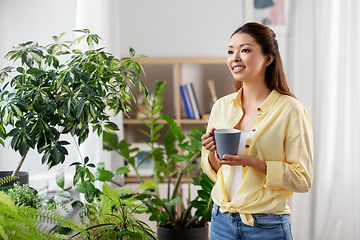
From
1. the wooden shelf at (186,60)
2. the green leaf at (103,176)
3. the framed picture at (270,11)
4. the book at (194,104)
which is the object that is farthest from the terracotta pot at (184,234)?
the framed picture at (270,11)

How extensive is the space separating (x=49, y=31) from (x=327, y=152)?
224 cm

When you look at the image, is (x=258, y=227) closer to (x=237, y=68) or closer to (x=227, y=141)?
(x=227, y=141)

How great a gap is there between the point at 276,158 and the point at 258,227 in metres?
0.23

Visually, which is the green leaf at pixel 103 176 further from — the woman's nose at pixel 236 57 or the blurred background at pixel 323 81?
the blurred background at pixel 323 81

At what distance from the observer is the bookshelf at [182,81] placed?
2670 mm

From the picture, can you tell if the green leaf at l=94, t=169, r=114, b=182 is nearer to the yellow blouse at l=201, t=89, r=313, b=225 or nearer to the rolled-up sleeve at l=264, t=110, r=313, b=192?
the yellow blouse at l=201, t=89, r=313, b=225

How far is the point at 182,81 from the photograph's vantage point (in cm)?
275

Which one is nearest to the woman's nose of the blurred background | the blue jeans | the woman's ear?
the woman's ear

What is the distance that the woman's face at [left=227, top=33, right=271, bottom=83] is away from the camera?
112 centimetres

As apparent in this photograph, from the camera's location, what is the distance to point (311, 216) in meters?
2.78

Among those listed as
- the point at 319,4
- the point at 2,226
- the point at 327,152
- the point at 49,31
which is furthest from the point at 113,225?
the point at 319,4

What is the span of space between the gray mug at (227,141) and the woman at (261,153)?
0.8 inches

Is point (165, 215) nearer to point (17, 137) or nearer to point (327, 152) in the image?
point (17, 137)

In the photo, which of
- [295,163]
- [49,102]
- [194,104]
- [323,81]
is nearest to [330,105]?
[323,81]
